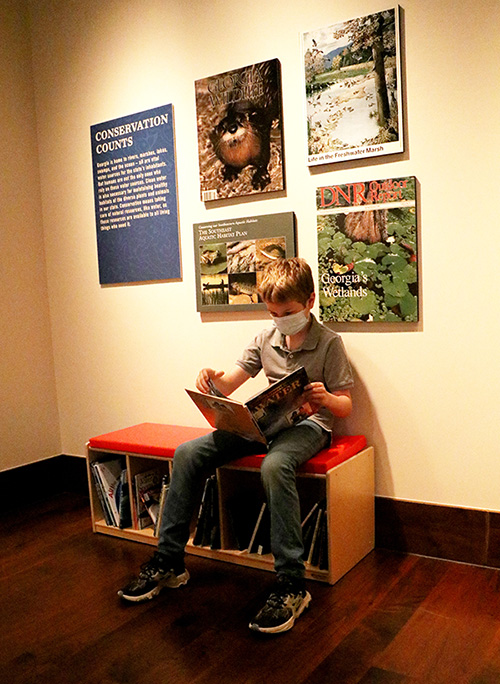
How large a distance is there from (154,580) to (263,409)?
0.69m

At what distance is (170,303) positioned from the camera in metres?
2.90

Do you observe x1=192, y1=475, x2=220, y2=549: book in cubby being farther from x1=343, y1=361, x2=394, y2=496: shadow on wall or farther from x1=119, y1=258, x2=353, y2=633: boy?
x1=343, y1=361, x2=394, y2=496: shadow on wall

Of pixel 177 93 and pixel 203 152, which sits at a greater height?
pixel 177 93

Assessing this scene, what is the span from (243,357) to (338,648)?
3.62ft

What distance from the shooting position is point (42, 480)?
330 centimetres

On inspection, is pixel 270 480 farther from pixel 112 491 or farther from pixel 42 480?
pixel 42 480

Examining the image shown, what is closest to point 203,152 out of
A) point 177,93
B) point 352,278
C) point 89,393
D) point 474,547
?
point 177,93

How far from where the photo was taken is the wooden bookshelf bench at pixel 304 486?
210 centimetres

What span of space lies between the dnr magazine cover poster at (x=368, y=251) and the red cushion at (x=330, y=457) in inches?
18.1

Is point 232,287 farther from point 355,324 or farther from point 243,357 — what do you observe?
point 355,324

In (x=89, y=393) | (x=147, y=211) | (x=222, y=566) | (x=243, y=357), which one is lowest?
(x=222, y=566)

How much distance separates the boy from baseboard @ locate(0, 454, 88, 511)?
1284 mm

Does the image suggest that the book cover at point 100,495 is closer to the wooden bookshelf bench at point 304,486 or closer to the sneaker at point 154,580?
the wooden bookshelf bench at point 304,486

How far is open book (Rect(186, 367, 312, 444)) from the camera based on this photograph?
2.00 meters
